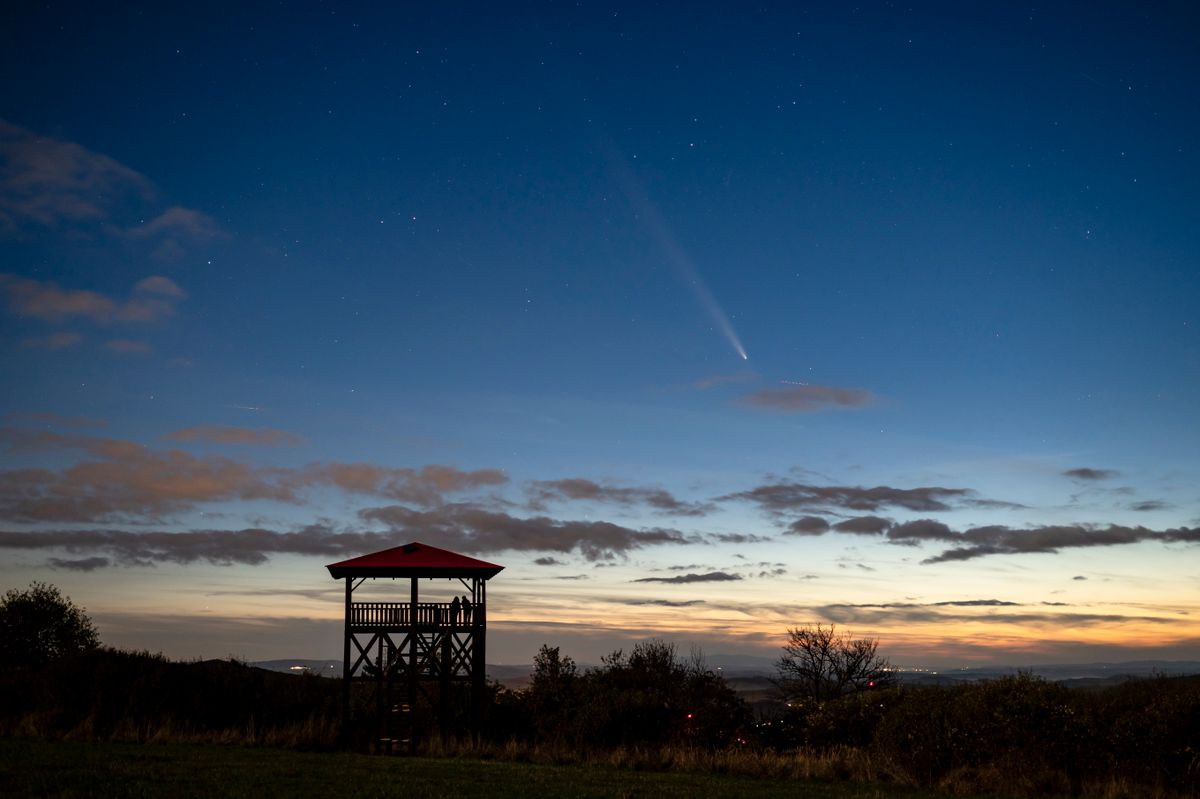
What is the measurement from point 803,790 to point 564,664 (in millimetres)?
13687

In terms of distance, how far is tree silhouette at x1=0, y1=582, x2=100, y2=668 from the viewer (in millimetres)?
62500

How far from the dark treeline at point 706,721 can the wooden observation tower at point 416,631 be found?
1.28 metres

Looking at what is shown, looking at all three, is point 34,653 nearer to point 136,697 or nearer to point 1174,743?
point 136,697

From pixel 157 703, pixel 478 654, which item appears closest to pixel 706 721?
pixel 478 654

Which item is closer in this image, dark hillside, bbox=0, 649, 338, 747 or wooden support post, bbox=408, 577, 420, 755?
dark hillside, bbox=0, 649, 338, 747

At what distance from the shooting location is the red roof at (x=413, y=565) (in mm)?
30344

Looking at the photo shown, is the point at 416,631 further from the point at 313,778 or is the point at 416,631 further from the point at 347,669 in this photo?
the point at 313,778

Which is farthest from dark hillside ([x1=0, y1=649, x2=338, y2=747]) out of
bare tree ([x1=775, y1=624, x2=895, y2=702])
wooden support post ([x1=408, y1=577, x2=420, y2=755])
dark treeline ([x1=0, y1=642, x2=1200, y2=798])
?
bare tree ([x1=775, y1=624, x2=895, y2=702])

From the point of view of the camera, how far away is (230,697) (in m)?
29.5

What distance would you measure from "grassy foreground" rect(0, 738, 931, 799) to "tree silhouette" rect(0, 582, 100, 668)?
4805cm

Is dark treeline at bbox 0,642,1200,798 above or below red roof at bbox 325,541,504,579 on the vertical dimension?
below

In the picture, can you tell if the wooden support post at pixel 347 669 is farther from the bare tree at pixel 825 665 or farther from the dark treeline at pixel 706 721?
the bare tree at pixel 825 665

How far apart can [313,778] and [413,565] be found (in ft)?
45.1

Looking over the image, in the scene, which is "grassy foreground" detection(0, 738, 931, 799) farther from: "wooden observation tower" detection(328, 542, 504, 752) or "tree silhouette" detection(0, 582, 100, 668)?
"tree silhouette" detection(0, 582, 100, 668)
